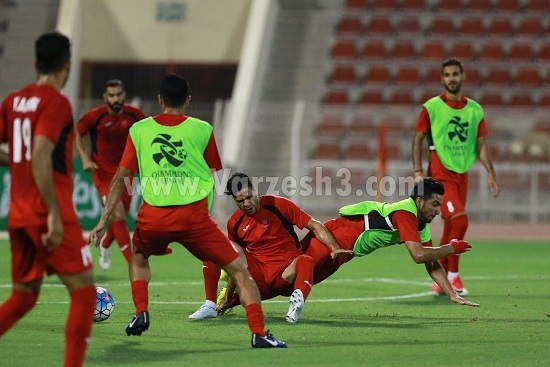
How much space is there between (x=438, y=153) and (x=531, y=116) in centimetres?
1264

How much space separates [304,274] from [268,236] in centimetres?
64

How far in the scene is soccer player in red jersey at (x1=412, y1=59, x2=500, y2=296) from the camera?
1250 centimetres

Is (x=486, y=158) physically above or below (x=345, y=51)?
below

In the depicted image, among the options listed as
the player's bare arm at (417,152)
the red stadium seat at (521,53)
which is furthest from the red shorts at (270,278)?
the red stadium seat at (521,53)

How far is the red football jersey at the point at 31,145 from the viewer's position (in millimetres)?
6453

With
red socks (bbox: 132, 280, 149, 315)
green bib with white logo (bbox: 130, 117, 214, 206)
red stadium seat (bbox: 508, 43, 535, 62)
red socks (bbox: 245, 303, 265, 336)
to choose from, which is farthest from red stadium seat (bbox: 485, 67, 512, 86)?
red socks (bbox: 245, 303, 265, 336)

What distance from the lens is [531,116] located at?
2469cm

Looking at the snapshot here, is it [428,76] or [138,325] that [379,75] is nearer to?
[428,76]

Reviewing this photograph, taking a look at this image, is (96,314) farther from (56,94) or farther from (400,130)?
(400,130)

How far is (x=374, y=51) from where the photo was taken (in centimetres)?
2938

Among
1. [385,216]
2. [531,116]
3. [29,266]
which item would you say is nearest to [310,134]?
[531,116]

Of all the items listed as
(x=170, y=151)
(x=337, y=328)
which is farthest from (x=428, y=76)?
(x=170, y=151)

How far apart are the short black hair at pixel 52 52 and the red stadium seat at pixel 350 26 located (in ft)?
78.0

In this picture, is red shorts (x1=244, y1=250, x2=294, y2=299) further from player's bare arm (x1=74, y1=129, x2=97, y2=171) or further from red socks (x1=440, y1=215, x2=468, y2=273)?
player's bare arm (x1=74, y1=129, x2=97, y2=171)
